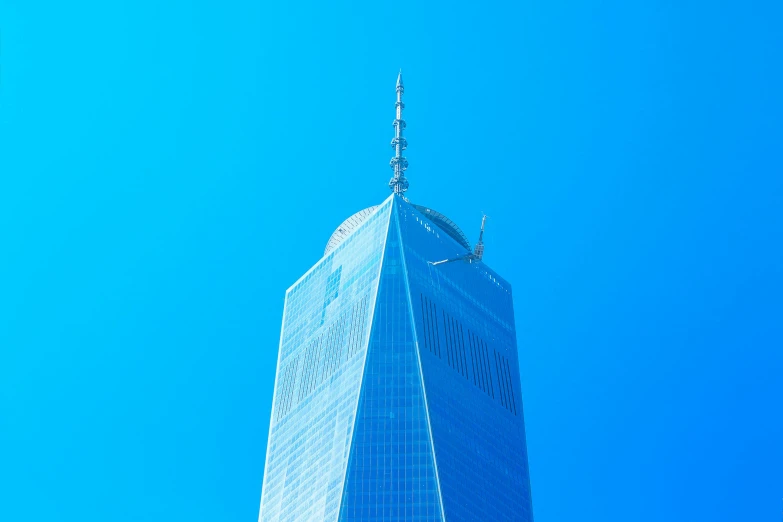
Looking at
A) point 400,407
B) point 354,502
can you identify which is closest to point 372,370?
point 400,407

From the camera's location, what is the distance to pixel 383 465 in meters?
190

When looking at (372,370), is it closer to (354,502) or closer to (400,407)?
(400,407)

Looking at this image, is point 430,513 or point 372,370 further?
point 372,370

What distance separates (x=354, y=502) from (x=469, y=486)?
16.9 metres

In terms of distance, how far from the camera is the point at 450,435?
19800 centimetres

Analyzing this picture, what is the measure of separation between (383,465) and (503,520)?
20.7 metres

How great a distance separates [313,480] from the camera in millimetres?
198875

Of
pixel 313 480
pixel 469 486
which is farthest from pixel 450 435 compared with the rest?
pixel 313 480

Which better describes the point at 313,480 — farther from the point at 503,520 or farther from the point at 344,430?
the point at 503,520

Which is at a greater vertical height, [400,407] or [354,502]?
[400,407]

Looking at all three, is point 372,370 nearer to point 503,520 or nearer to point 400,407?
point 400,407

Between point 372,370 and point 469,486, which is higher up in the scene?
point 372,370

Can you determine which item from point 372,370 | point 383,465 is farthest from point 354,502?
point 372,370

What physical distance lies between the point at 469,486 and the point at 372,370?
20.4 meters
